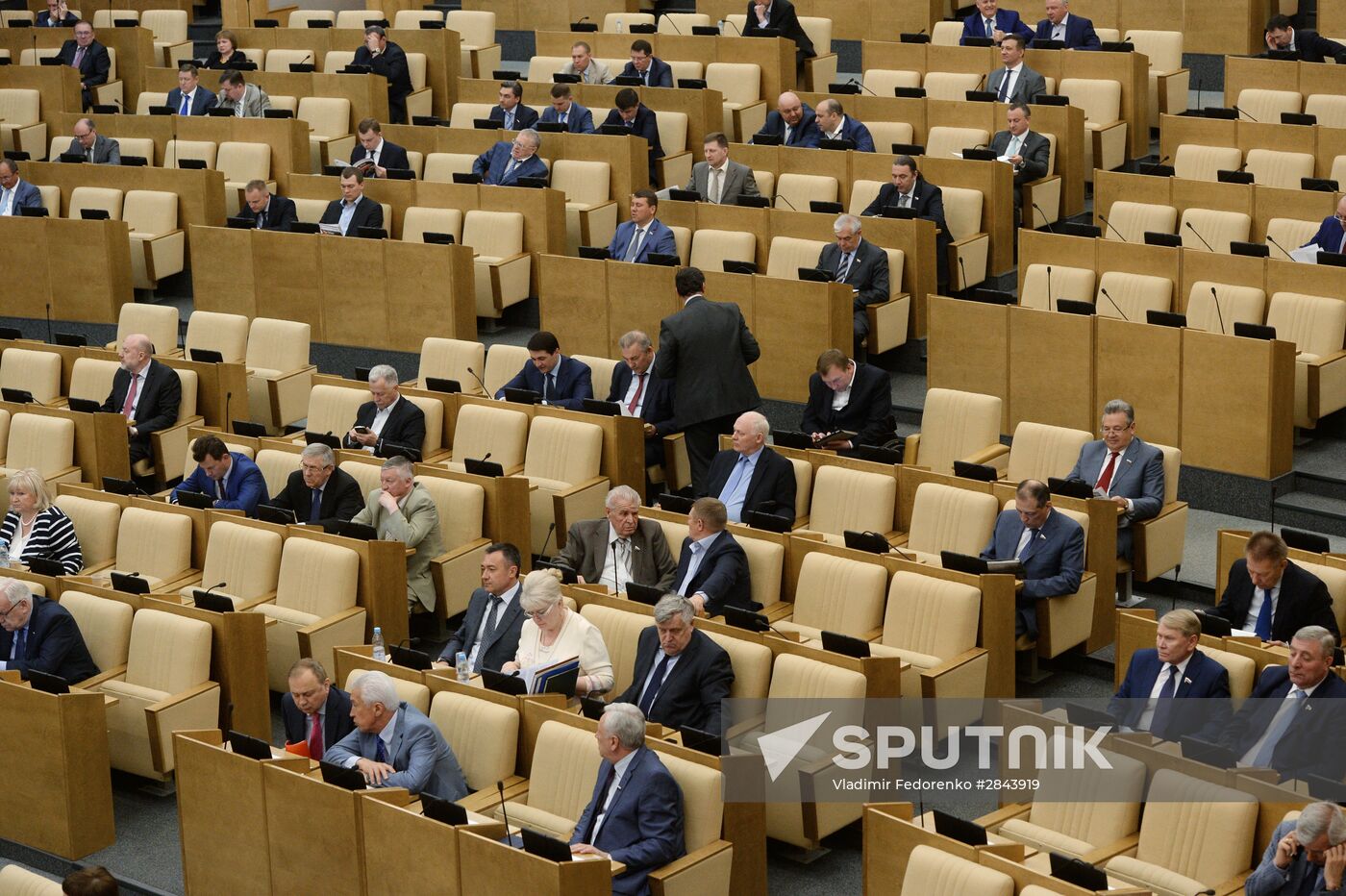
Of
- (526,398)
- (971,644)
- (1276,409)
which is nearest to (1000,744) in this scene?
(971,644)

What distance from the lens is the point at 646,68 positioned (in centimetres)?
1039

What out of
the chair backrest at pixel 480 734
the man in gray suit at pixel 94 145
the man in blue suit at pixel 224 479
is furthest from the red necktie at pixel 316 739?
the man in gray suit at pixel 94 145

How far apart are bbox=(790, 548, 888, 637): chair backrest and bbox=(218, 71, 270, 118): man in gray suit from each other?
6036 millimetres

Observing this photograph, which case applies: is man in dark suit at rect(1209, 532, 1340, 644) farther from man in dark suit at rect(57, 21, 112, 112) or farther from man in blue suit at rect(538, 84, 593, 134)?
man in dark suit at rect(57, 21, 112, 112)

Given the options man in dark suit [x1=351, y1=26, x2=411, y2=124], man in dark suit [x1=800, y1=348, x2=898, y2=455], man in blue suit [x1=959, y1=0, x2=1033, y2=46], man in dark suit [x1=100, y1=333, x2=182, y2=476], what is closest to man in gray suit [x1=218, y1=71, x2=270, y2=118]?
man in dark suit [x1=351, y1=26, x2=411, y2=124]

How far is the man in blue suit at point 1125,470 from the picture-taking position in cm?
629

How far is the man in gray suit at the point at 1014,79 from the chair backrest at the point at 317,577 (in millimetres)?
4731

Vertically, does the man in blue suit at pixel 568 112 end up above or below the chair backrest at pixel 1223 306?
above

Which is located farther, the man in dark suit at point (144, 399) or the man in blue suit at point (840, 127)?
the man in blue suit at point (840, 127)

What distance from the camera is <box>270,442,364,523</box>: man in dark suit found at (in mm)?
6777

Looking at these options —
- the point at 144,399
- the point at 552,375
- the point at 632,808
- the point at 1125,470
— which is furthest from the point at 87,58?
the point at 632,808

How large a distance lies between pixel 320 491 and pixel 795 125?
3749 mm

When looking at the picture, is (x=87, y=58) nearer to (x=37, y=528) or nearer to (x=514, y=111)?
(x=514, y=111)

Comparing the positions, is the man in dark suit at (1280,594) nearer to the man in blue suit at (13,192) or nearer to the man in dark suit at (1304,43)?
the man in dark suit at (1304,43)
